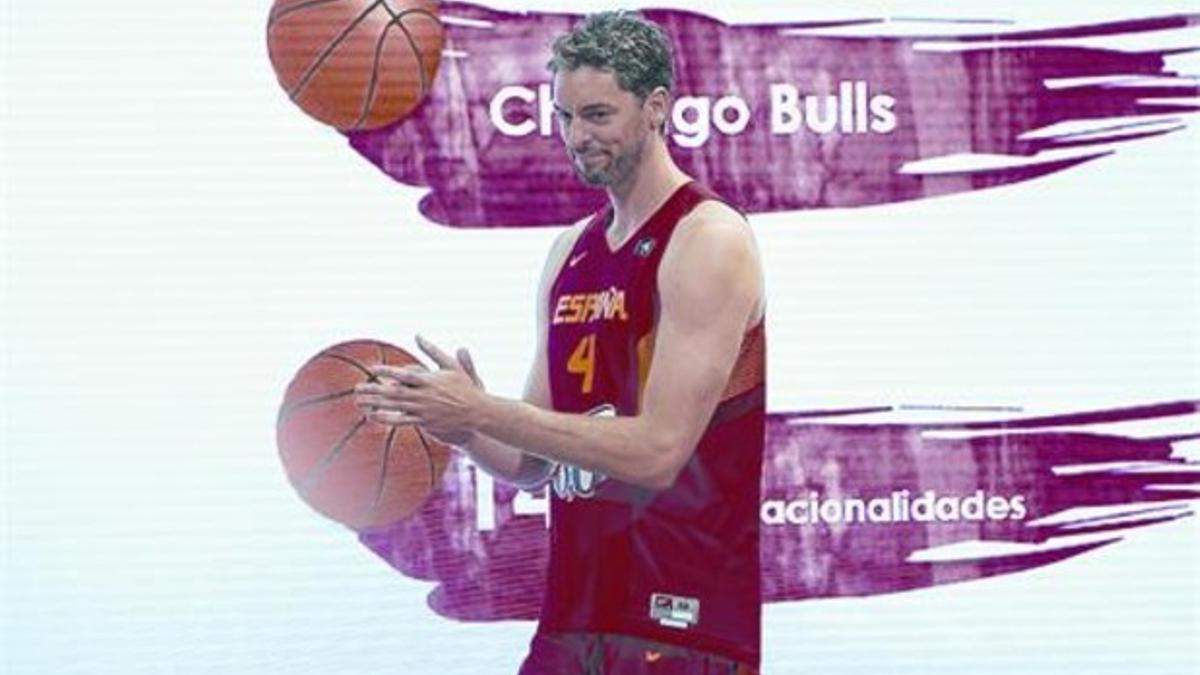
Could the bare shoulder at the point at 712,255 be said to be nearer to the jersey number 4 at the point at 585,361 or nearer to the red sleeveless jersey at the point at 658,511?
the red sleeveless jersey at the point at 658,511

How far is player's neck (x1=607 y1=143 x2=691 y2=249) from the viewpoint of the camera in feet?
8.54

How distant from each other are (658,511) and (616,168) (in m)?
0.40

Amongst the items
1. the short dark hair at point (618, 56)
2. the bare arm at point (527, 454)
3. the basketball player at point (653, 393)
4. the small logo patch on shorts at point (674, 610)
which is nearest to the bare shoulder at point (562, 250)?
the bare arm at point (527, 454)

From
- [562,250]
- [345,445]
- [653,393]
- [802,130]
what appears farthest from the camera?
[802,130]

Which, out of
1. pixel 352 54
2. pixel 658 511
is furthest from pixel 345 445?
pixel 658 511

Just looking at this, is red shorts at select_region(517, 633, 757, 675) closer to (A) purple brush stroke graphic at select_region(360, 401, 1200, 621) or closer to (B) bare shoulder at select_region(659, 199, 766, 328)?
(B) bare shoulder at select_region(659, 199, 766, 328)

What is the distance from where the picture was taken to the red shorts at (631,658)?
2.56 metres

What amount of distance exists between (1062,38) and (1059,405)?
601 millimetres

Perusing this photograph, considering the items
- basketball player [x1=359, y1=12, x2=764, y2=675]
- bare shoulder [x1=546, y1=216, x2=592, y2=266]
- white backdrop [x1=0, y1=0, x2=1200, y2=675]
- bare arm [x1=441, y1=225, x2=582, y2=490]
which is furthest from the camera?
white backdrop [x1=0, y1=0, x2=1200, y2=675]

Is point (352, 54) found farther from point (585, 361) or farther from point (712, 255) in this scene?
point (712, 255)

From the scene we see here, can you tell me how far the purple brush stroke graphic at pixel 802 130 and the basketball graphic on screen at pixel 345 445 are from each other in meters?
0.28

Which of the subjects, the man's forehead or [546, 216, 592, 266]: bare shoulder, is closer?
the man's forehead

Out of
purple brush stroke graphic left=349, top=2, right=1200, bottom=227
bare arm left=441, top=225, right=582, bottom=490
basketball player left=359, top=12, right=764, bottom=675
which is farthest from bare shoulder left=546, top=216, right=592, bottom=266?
purple brush stroke graphic left=349, top=2, right=1200, bottom=227

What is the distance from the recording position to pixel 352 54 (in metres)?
3.50
